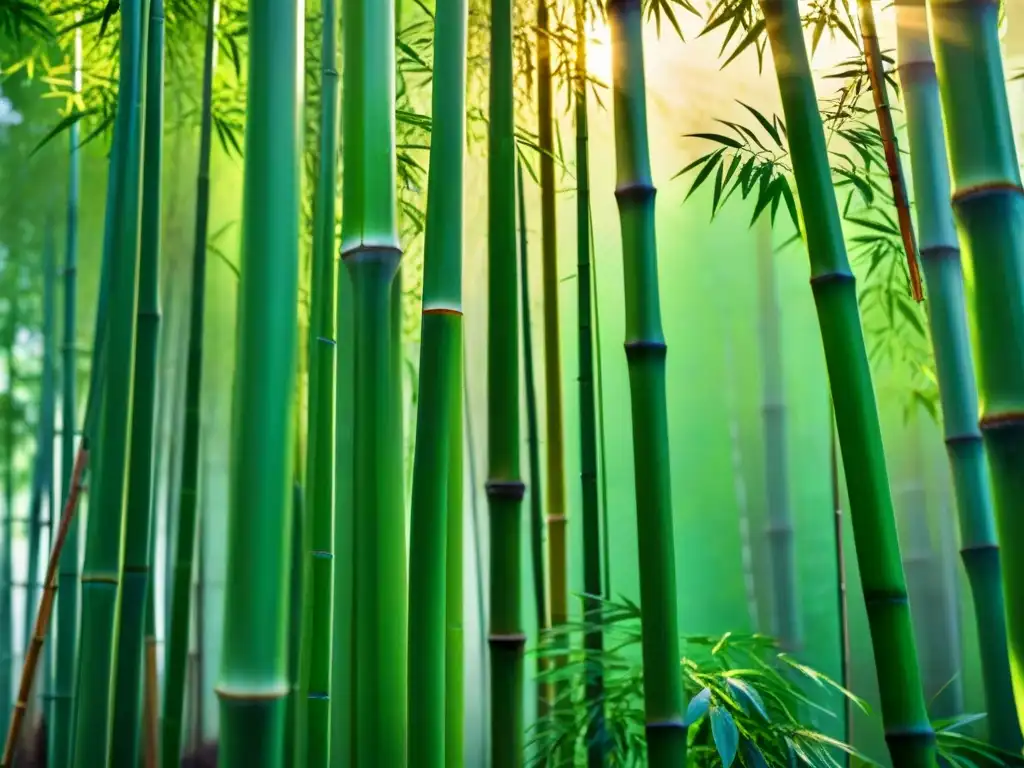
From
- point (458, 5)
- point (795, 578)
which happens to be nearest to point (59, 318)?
point (795, 578)

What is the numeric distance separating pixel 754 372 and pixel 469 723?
57.7 inches

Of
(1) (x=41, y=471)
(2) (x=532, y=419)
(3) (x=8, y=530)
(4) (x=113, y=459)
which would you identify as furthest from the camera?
(3) (x=8, y=530)

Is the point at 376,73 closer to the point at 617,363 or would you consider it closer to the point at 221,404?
the point at 617,363

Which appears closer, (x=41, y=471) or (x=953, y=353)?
(x=953, y=353)

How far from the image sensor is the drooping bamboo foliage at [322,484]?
1.01m

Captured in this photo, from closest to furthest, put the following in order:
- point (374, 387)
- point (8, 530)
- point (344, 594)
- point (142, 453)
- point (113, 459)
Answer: point (374, 387), point (344, 594), point (113, 459), point (142, 453), point (8, 530)

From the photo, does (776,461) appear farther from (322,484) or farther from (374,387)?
(374,387)

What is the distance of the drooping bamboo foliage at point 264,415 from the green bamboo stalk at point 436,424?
148 millimetres

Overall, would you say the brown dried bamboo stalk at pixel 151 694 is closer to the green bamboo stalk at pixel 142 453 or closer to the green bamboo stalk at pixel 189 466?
the green bamboo stalk at pixel 189 466

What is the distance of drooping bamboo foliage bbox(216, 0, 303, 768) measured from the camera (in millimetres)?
587

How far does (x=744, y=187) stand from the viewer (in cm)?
151

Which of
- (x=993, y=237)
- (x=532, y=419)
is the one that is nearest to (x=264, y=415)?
(x=993, y=237)

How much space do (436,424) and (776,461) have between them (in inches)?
107

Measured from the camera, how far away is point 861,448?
0.82 metres
